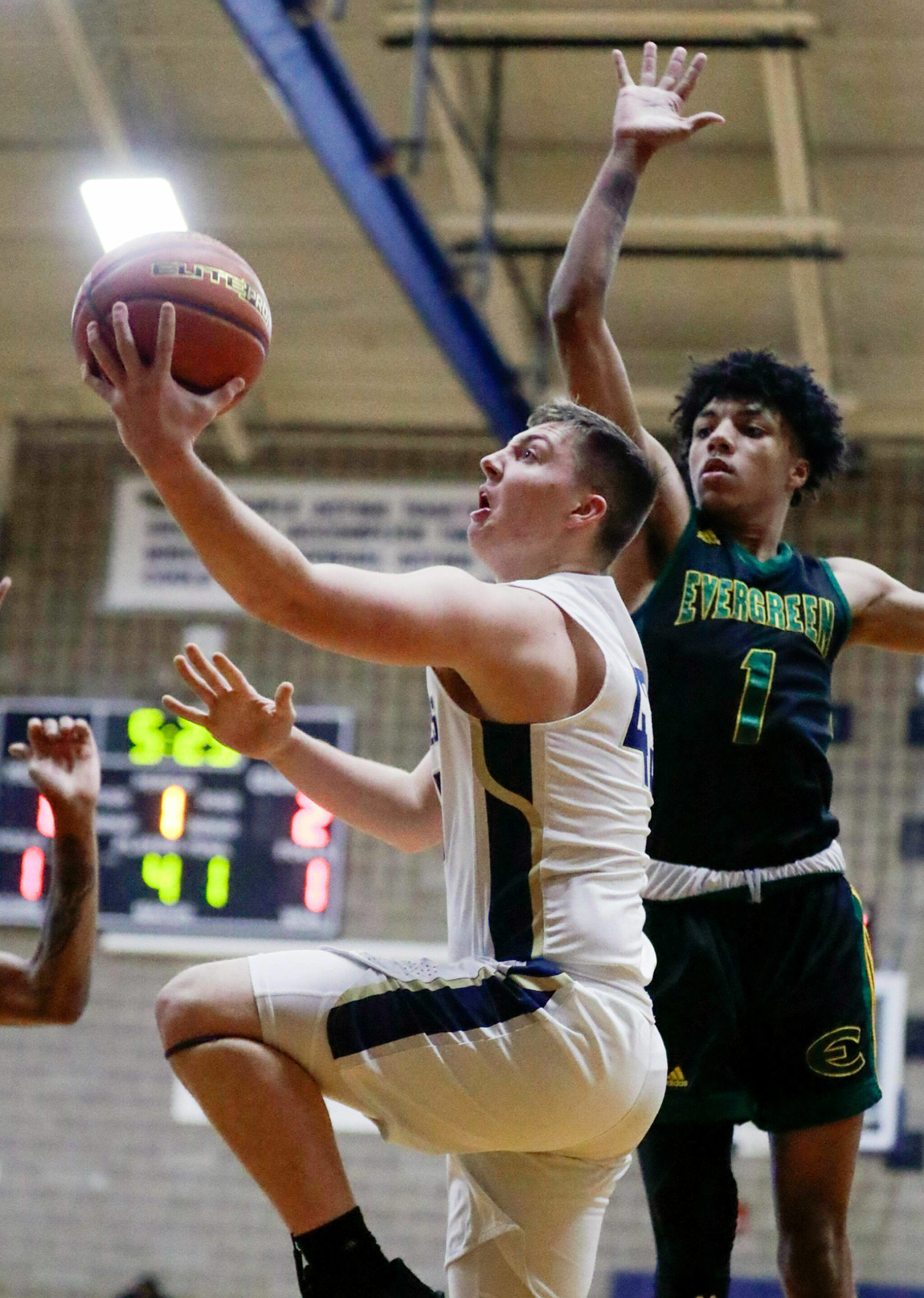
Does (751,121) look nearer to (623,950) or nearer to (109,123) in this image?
(109,123)

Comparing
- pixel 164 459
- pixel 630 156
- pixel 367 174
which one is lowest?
pixel 164 459

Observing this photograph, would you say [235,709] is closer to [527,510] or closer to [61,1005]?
[527,510]

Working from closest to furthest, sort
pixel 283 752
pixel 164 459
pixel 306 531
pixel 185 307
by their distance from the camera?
pixel 164 459 < pixel 185 307 < pixel 283 752 < pixel 306 531

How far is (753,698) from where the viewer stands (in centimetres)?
334

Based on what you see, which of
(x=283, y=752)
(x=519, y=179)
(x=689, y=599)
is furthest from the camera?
(x=519, y=179)

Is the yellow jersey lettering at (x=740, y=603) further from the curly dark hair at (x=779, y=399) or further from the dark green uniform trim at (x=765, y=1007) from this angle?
the dark green uniform trim at (x=765, y=1007)

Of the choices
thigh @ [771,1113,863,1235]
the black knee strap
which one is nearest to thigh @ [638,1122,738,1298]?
thigh @ [771,1113,863,1235]

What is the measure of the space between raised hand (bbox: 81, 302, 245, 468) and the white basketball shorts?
817 millimetres

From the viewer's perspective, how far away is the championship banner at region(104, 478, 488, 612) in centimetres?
1043

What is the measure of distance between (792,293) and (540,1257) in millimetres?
7561

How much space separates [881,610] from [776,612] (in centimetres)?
31

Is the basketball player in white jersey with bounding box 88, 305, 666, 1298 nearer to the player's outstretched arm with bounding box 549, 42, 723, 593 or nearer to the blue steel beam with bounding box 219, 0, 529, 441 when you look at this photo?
the player's outstretched arm with bounding box 549, 42, 723, 593

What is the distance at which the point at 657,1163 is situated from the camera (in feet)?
10.9

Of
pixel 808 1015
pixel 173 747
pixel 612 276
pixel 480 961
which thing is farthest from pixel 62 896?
pixel 173 747
